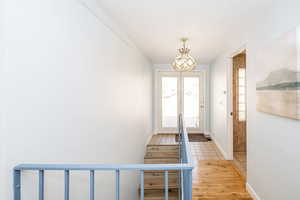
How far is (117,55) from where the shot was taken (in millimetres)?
Result: 2613

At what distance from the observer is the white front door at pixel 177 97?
6.32 meters

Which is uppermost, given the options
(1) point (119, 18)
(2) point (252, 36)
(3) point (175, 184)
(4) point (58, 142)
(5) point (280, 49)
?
(1) point (119, 18)

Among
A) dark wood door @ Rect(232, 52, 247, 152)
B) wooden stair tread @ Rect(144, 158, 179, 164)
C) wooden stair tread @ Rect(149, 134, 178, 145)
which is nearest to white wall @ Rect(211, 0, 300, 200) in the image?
dark wood door @ Rect(232, 52, 247, 152)

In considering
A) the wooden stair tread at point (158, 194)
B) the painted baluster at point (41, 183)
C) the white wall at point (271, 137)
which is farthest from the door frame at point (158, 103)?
the painted baluster at point (41, 183)

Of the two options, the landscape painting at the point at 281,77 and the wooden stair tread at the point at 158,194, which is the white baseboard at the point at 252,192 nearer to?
the landscape painting at the point at 281,77

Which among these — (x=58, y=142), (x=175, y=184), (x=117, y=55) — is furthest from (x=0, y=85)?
(x=175, y=184)

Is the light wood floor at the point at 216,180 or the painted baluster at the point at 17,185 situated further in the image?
the light wood floor at the point at 216,180

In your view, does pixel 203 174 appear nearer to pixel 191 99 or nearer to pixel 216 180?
pixel 216 180

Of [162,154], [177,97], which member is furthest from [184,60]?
[177,97]

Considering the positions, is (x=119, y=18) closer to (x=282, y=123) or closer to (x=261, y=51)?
(x=261, y=51)

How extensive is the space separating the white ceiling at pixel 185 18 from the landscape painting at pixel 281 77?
0.50m

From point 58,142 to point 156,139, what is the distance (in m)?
4.34

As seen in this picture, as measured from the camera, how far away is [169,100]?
20.8 ft

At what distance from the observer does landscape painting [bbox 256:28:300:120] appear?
159cm
